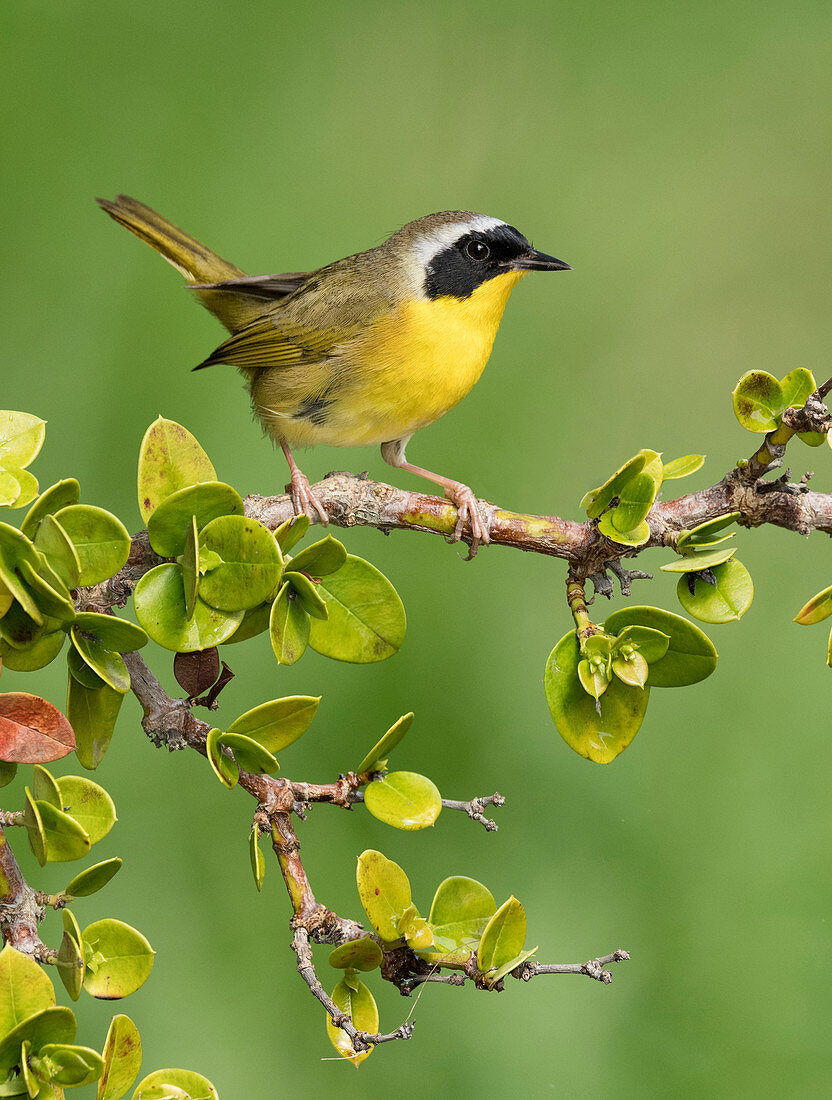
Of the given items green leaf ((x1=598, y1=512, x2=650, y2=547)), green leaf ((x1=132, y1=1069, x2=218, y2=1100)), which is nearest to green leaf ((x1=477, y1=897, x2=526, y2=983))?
green leaf ((x1=132, y1=1069, x2=218, y2=1100))

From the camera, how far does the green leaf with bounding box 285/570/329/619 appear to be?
1.91 feet

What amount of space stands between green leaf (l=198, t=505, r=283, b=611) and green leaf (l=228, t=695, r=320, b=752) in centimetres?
6

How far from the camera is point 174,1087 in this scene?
1.73 ft

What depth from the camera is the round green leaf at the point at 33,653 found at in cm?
58

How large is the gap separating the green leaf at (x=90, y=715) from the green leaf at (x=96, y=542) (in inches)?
3.3

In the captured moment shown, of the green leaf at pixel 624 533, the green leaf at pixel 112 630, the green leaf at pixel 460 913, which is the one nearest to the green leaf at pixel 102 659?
the green leaf at pixel 112 630

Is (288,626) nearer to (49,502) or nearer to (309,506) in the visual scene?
(49,502)

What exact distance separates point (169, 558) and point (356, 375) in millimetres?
649

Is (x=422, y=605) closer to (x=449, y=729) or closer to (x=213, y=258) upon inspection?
(x=449, y=729)

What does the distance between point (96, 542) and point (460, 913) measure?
0.93 ft

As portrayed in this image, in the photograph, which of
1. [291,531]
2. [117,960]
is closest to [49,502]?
[291,531]

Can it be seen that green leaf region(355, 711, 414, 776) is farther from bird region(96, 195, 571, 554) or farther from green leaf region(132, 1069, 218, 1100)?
bird region(96, 195, 571, 554)

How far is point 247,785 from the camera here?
63cm

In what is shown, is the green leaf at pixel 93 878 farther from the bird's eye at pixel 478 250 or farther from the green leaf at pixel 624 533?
the bird's eye at pixel 478 250
